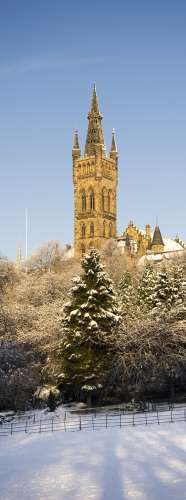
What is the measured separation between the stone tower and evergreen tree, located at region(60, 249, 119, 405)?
79.2 meters

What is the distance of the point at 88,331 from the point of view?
37438mm

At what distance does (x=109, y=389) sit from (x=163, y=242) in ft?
279

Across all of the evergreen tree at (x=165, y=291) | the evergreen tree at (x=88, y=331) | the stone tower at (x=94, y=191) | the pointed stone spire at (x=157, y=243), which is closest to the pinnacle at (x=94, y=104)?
the stone tower at (x=94, y=191)

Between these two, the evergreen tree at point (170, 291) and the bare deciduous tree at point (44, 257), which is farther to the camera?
the bare deciduous tree at point (44, 257)

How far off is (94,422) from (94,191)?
3571 inches

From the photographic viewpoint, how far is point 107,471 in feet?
77.0

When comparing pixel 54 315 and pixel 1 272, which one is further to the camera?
pixel 54 315

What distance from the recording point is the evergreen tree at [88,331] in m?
36.7

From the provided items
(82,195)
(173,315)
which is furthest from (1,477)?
(82,195)

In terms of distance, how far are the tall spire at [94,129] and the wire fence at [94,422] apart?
9534 cm

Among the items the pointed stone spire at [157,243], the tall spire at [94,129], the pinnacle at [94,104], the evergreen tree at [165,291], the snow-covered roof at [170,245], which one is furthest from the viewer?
the snow-covered roof at [170,245]

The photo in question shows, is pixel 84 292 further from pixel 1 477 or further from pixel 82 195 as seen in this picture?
pixel 82 195

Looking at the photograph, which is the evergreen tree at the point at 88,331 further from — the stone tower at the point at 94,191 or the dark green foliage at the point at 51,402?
the stone tower at the point at 94,191

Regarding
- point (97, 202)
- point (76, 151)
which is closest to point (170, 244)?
point (97, 202)
